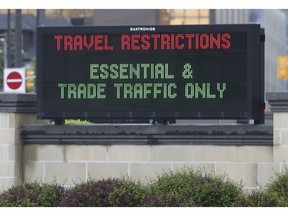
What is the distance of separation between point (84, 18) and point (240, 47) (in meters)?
119

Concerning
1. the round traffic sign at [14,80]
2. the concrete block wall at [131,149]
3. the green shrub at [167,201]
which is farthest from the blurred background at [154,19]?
the green shrub at [167,201]

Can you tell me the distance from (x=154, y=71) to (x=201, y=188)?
2399 mm

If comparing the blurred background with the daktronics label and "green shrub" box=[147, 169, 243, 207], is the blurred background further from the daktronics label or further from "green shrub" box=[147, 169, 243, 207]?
"green shrub" box=[147, 169, 243, 207]

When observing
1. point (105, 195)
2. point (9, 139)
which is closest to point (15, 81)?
point (9, 139)

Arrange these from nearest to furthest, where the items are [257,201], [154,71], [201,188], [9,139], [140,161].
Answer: [257,201], [201,188], [154,71], [140,161], [9,139]

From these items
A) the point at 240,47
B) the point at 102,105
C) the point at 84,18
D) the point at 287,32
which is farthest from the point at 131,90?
the point at 287,32

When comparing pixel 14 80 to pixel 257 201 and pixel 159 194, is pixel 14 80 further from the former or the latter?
pixel 257 201

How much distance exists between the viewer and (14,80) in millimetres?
37219

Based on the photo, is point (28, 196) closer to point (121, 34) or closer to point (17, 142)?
point (17, 142)

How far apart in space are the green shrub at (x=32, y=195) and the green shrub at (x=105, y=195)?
0.43 m

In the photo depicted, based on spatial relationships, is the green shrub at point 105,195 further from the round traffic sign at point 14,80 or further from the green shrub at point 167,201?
the round traffic sign at point 14,80

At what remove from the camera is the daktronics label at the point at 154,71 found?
1772 cm

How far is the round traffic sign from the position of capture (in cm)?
3712

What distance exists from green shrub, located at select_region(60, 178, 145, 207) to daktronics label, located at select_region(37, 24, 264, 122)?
5.66ft
